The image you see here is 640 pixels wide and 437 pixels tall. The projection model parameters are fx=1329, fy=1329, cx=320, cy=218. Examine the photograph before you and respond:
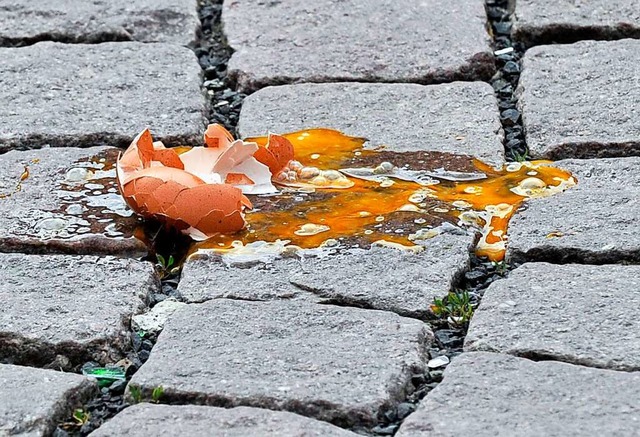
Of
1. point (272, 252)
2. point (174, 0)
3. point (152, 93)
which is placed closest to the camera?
point (272, 252)

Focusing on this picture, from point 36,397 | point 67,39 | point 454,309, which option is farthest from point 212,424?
point 67,39

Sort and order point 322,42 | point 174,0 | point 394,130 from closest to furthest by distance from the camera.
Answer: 1. point 394,130
2. point 322,42
3. point 174,0

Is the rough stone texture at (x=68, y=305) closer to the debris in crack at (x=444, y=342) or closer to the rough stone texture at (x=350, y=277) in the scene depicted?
the rough stone texture at (x=350, y=277)

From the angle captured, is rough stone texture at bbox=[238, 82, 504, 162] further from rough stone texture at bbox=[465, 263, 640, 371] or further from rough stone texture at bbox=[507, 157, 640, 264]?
rough stone texture at bbox=[465, 263, 640, 371]

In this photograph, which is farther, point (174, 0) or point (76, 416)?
point (174, 0)

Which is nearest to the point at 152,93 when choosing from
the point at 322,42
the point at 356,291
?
the point at 322,42

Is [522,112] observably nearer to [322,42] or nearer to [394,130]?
[394,130]

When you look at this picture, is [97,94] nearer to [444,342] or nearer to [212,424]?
[444,342]
